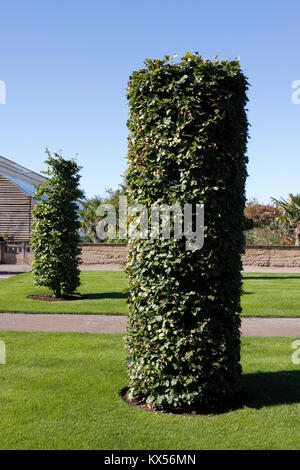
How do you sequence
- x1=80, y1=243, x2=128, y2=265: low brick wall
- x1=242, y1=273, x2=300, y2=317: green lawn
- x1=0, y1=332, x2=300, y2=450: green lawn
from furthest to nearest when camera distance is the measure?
1. x1=80, y1=243, x2=128, y2=265: low brick wall
2. x1=242, y1=273, x2=300, y2=317: green lawn
3. x1=0, y1=332, x2=300, y2=450: green lawn

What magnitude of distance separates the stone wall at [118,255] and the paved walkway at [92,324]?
1448 centimetres

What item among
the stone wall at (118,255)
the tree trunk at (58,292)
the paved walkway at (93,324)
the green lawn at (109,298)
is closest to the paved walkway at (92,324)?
the paved walkway at (93,324)

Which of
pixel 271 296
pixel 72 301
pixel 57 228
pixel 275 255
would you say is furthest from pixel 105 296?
pixel 275 255

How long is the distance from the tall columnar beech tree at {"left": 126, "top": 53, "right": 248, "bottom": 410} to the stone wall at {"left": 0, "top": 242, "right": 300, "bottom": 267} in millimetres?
19426

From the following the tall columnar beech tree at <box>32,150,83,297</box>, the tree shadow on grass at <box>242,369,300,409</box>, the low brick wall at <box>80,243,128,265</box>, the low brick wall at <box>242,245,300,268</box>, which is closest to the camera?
the tree shadow on grass at <box>242,369,300,409</box>

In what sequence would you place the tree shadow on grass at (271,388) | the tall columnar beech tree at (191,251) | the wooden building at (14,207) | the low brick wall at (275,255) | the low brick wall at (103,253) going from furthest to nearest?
the wooden building at (14,207)
the low brick wall at (103,253)
the low brick wall at (275,255)
the tree shadow on grass at (271,388)
the tall columnar beech tree at (191,251)

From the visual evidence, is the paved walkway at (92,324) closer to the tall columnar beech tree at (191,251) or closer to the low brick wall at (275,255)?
the tall columnar beech tree at (191,251)

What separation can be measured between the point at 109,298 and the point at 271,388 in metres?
7.56

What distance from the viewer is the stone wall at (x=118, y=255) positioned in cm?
A: 2458

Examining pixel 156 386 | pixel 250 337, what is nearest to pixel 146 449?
pixel 156 386

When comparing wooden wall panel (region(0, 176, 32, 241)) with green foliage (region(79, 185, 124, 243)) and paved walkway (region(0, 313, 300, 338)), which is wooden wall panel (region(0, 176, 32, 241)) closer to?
green foliage (region(79, 185, 124, 243))

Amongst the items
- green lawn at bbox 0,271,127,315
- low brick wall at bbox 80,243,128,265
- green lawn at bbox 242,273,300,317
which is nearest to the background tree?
green lawn at bbox 242,273,300,317

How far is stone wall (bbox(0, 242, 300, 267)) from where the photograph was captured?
24578 millimetres

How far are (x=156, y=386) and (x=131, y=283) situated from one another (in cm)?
117
